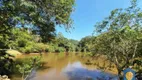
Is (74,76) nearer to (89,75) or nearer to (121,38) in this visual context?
(89,75)

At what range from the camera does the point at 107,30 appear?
10438mm

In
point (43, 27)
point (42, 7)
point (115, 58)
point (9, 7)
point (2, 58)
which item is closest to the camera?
Answer: point (9, 7)

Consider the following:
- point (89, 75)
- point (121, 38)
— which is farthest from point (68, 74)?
point (121, 38)

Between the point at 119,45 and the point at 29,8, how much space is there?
5.39 metres

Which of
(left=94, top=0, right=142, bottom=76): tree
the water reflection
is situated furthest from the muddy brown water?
(left=94, top=0, right=142, bottom=76): tree

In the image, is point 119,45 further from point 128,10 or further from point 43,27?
point 43,27

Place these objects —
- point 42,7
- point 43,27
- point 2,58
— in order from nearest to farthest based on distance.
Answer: point 42,7 → point 43,27 → point 2,58

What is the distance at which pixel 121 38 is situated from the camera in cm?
919

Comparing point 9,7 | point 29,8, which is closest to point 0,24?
point 9,7

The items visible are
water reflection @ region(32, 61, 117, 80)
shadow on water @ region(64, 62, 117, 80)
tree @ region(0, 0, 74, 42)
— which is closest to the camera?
tree @ region(0, 0, 74, 42)

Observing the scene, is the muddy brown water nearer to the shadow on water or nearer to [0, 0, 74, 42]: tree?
the shadow on water

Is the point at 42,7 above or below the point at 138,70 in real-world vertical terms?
above

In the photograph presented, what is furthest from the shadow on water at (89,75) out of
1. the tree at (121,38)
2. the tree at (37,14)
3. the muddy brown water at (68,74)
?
the tree at (37,14)

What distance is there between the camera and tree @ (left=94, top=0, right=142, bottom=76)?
8775 mm
